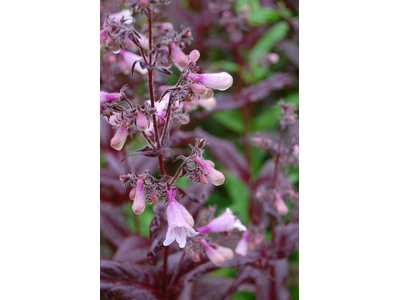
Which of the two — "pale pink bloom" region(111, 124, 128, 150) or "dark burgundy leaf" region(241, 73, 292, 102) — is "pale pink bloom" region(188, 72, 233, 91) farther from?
"dark burgundy leaf" region(241, 73, 292, 102)

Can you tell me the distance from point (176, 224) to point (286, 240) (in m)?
0.82

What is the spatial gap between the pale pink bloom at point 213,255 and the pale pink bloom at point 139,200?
32 centimetres

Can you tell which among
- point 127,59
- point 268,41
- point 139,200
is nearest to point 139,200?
point 139,200

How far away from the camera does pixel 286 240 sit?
181 cm

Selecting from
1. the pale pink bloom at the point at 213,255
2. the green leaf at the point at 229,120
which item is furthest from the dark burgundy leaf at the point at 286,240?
the green leaf at the point at 229,120

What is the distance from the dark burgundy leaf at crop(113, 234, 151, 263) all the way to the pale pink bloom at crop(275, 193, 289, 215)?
63cm

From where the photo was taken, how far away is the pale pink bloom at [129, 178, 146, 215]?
115 centimetres

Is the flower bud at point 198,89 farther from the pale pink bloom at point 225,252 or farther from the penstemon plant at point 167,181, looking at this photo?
the pale pink bloom at point 225,252

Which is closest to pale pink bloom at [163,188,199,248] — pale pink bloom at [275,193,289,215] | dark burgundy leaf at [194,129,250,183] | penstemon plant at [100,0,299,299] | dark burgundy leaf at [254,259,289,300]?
penstemon plant at [100,0,299,299]
